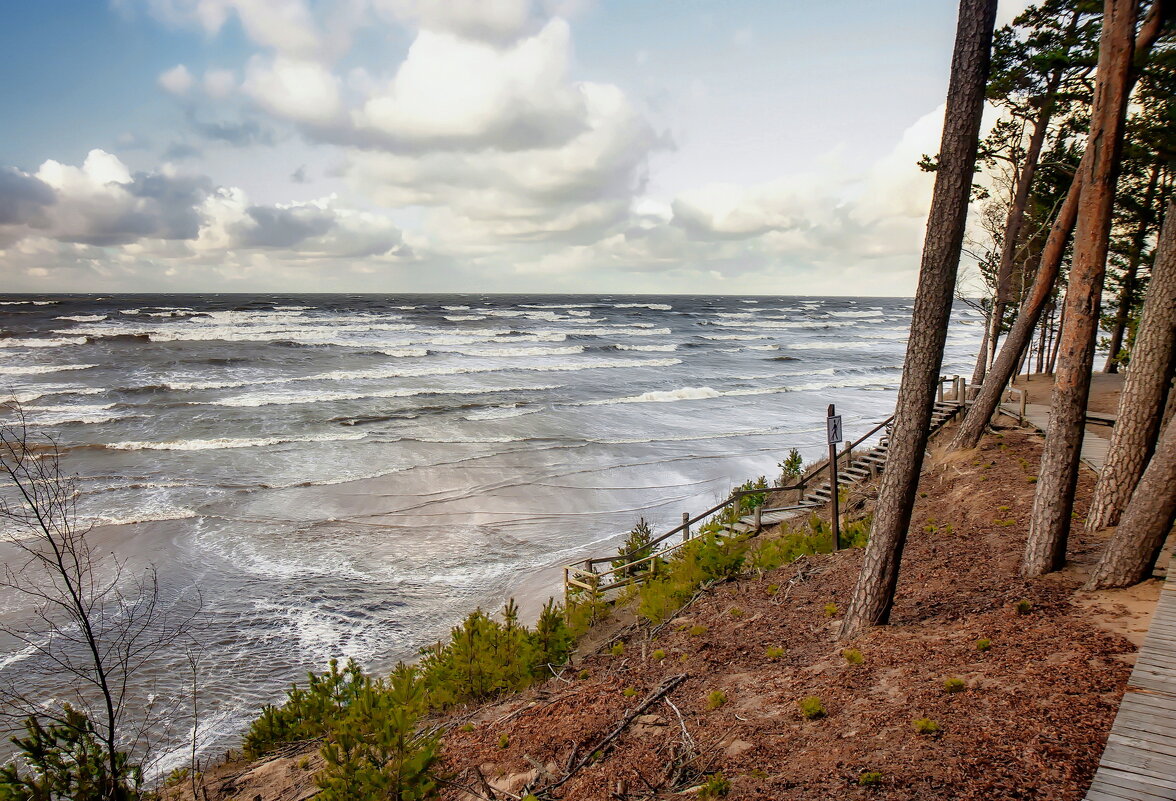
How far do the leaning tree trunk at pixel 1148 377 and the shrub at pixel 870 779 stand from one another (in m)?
6.67

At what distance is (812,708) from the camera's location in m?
5.74

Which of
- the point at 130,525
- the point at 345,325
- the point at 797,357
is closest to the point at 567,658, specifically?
the point at 130,525

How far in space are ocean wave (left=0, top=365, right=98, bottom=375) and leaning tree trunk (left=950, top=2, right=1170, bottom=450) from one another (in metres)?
49.6

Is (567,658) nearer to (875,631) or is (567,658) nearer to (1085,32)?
(875,631)

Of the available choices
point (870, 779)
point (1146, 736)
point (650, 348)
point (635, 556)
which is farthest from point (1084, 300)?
point (650, 348)

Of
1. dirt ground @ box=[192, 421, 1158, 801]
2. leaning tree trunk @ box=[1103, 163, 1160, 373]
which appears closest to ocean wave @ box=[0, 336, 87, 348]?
dirt ground @ box=[192, 421, 1158, 801]

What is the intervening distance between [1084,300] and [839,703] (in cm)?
561

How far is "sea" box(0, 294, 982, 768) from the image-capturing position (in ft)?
41.1

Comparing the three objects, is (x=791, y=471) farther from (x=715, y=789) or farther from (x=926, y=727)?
(x=715, y=789)

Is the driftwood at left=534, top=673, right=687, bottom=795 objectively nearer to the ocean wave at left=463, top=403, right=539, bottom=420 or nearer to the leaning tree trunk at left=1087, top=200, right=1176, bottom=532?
the leaning tree trunk at left=1087, top=200, right=1176, bottom=532

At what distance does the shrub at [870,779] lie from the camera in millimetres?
4508

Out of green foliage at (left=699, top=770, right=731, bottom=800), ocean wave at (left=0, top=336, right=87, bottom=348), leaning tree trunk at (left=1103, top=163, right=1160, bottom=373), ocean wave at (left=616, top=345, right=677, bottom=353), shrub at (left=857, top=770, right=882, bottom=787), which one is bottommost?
ocean wave at (left=0, top=336, right=87, bottom=348)

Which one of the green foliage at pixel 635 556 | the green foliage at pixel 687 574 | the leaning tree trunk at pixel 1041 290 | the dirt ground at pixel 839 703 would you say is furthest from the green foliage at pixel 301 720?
the leaning tree trunk at pixel 1041 290

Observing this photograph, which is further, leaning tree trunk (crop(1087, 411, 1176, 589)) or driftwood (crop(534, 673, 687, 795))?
leaning tree trunk (crop(1087, 411, 1176, 589))
